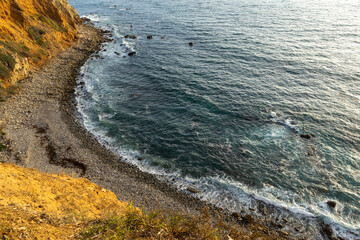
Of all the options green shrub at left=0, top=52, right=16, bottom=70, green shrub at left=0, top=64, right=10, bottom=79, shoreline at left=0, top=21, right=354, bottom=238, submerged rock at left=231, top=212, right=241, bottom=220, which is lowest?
submerged rock at left=231, top=212, right=241, bottom=220

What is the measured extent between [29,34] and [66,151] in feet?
123

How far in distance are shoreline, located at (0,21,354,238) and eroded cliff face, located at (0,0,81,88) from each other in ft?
12.2

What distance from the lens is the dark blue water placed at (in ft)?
88.5

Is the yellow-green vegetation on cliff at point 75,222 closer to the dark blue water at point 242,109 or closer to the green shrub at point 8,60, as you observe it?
the dark blue water at point 242,109

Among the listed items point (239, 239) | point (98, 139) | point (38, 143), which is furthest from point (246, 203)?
point (38, 143)

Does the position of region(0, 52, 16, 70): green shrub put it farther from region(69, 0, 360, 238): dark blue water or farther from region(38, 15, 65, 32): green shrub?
region(38, 15, 65, 32): green shrub

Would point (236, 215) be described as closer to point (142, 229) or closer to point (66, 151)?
point (142, 229)

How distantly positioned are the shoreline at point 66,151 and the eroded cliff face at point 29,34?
3721 millimetres

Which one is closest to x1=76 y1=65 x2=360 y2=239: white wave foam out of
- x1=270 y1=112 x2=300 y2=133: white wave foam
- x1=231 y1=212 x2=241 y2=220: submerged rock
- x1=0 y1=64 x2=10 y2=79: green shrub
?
x1=231 y1=212 x2=241 y2=220: submerged rock

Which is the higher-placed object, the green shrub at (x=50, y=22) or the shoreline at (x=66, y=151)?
the green shrub at (x=50, y=22)

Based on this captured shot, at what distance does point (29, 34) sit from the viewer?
48219 mm

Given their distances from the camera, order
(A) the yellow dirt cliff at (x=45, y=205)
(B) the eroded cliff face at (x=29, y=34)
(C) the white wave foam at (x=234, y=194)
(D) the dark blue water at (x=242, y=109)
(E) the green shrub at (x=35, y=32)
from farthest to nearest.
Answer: (E) the green shrub at (x=35, y=32) → (B) the eroded cliff face at (x=29, y=34) → (D) the dark blue water at (x=242, y=109) → (C) the white wave foam at (x=234, y=194) → (A) the yellow dirt cliff at (x=45, y=205)

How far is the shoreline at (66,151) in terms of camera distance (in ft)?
81.5

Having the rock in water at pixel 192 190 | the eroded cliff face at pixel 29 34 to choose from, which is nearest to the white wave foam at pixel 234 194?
the rock in water at pixel 192 190
